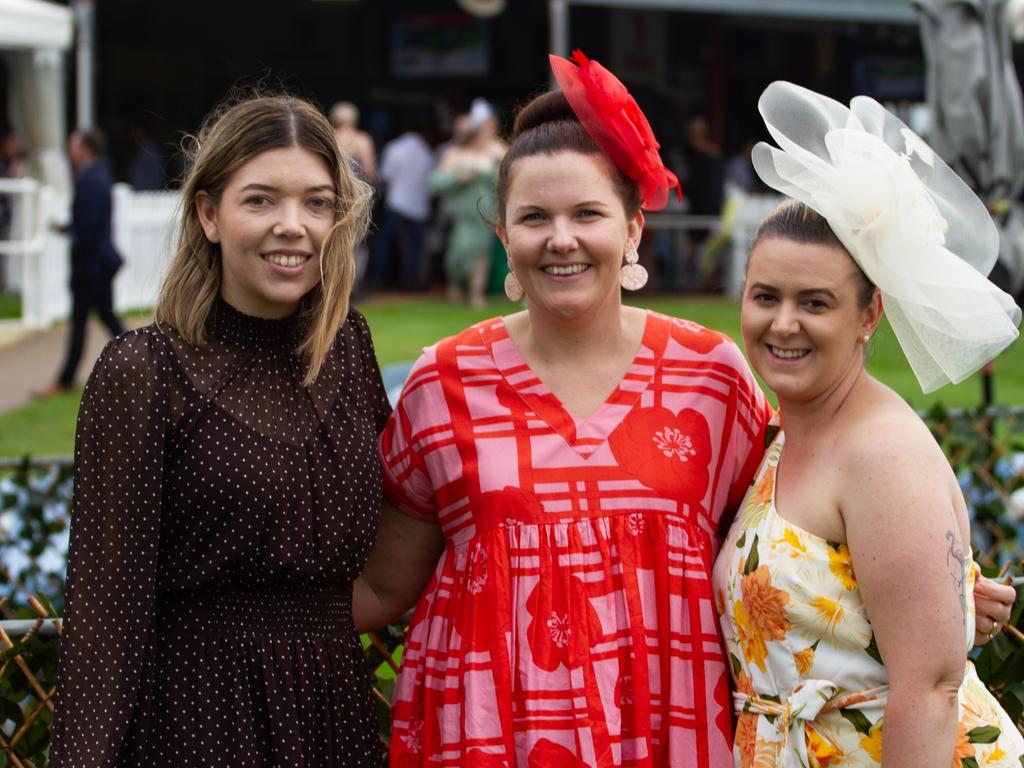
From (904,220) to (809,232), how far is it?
0.17m

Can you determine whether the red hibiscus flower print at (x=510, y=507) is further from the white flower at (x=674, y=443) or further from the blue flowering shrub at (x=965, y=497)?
the blue flowering shrub at (x=965, y=497)

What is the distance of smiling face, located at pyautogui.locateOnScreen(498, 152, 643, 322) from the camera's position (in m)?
2.82

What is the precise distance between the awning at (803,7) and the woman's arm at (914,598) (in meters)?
15.1

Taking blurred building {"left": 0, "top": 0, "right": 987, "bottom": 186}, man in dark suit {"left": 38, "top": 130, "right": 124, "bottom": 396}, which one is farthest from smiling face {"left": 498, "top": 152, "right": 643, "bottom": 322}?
blurred building {"left": 0, "top": 0, "right": 987, "bottom": 186}

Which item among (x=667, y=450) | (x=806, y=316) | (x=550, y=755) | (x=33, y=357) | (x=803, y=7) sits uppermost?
(x=803, y=7)

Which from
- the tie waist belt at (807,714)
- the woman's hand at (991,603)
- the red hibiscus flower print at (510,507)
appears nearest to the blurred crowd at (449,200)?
the red hibiscus flower print at (510,507)

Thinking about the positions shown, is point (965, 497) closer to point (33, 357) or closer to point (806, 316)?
point (806, 316)

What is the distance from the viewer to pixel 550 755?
2.71 m

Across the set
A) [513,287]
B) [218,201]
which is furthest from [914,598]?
[218,201]

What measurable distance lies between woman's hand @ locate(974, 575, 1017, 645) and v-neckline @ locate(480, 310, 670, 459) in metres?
0.75

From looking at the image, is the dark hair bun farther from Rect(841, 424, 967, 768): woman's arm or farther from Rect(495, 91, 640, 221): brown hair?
Rect(841, 424, 967, 768): woman's arm

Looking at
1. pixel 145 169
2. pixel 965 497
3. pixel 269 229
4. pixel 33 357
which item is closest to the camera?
pixel 269 229

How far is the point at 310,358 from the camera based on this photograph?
282 cm

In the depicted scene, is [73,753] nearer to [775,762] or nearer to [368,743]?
[368,743]
